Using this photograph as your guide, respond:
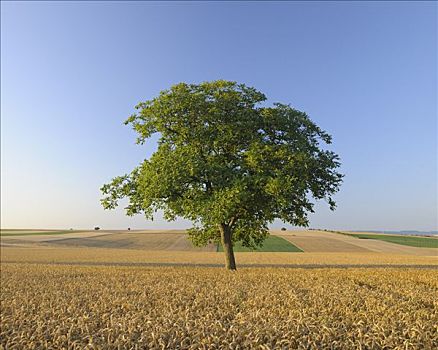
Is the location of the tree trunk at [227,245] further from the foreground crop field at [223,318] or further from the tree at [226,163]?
the foreground crop field at [223,318]

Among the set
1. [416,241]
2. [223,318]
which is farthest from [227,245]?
[416,241]

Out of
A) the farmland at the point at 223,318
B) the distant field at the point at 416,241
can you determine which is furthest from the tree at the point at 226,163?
the distant field at the point at 416,241

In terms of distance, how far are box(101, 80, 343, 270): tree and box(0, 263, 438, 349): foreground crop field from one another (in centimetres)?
748

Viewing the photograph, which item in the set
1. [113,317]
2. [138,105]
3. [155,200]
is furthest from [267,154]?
[113,317]

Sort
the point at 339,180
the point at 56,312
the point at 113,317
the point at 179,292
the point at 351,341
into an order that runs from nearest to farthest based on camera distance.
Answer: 1. the point at 351,341
2. the point at 113,317
3. the point at 56,312
4. the point at 179,292
5. the point at 339,180

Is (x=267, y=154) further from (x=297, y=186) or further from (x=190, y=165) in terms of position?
(x=190, y=165)

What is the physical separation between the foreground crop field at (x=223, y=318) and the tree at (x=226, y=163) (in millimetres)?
7479

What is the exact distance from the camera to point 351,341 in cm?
647

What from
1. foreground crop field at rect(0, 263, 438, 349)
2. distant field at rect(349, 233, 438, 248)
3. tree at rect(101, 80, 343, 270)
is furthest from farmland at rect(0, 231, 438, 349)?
distant field at rect(349, 233, 438, 248)

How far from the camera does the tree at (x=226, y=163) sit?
63.7 ft

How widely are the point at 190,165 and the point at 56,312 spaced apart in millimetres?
11378

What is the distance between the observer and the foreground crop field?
669cm

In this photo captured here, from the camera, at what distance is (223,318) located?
27.3 feet

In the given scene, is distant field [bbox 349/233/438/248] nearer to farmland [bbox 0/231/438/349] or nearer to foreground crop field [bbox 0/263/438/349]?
farmland [bbox 0/231/438/349]
